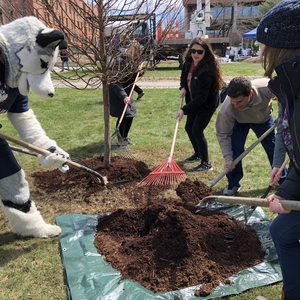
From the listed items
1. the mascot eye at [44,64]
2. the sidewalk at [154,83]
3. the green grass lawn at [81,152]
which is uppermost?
the mascot eye at [44,64]

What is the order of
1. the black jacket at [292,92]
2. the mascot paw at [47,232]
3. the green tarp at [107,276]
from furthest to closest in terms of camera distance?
the mascot paw at [47,232]
the green tarp at [107,276]
the black jacket at [292,92]

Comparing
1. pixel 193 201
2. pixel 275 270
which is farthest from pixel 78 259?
pixel 275 270

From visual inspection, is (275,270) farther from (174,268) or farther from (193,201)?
(193,201)

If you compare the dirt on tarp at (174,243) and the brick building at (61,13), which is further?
the brick building at (61,13)

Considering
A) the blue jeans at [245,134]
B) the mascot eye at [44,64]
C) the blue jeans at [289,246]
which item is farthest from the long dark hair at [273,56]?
the blue jeans at [245,134]

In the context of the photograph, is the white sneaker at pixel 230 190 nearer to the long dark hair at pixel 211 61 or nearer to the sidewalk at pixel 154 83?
the long dark hair at pixel 211 61

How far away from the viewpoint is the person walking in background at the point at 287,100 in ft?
5.52

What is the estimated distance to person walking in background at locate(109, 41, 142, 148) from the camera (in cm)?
414

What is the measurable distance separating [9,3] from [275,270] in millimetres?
3490

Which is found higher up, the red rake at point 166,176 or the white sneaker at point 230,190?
the red rake at point 166,176

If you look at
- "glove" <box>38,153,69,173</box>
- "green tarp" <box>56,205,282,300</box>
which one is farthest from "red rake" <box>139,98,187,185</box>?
"glove" <box>38,153,69,173</box>

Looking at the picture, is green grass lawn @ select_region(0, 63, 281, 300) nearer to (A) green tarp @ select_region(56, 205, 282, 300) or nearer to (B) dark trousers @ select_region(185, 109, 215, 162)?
(A) green tarp @ select_region(56, 205, 282, 300)

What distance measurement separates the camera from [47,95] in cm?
276

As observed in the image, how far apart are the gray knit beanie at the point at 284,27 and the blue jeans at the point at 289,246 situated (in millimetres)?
969
